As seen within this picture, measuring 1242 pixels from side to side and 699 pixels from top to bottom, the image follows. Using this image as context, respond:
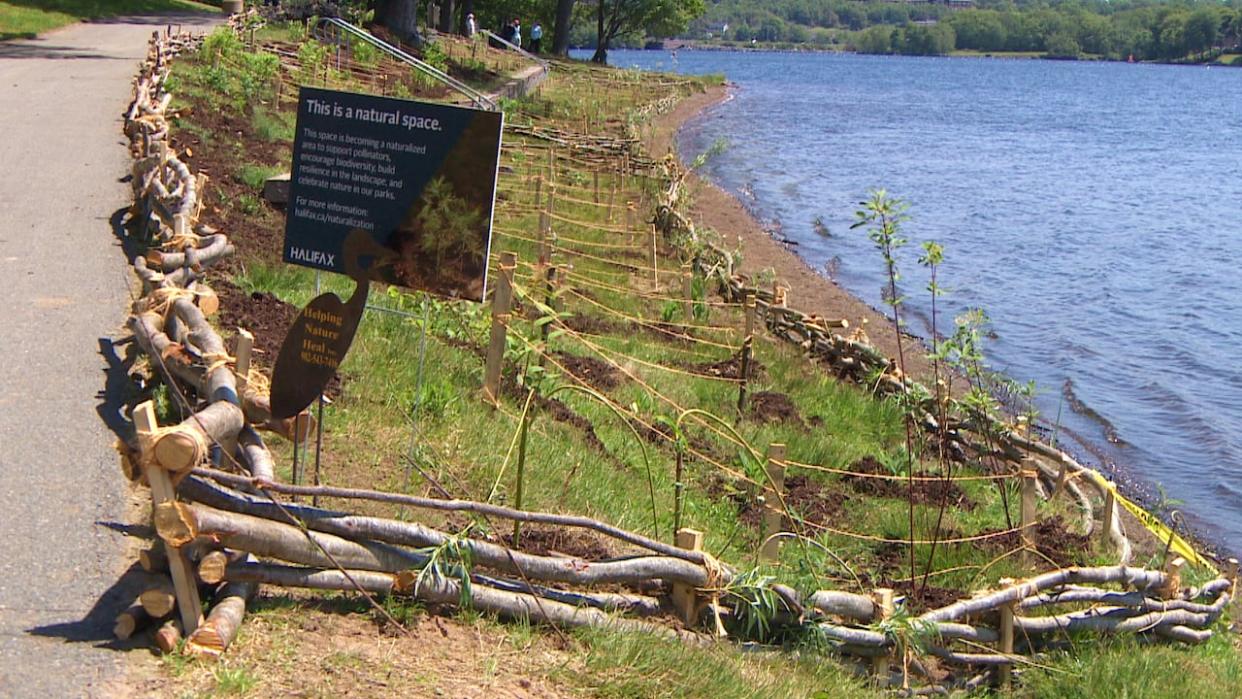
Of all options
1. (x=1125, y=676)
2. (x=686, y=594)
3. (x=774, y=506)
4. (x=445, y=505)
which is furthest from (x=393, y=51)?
(x=445, y=505)

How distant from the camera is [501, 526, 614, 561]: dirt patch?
7023 mm

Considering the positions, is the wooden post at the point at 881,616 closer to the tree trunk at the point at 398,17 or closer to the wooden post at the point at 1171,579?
the wooden post at the point at 1171,579

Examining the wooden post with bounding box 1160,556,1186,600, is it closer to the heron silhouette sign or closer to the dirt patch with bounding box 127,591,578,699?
the dirt patch with bounding box 127,591,578,699

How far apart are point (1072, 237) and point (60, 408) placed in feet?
94.9

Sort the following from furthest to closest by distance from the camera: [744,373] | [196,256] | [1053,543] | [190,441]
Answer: [744,373], [1053,543], [196,256], [190,441]

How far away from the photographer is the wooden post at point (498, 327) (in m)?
9.72

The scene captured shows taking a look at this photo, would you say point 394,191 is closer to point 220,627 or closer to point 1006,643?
point 220,627

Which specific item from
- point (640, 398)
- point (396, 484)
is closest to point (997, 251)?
point (640, 398)

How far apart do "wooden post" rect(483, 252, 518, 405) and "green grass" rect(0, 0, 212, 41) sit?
80.0ft

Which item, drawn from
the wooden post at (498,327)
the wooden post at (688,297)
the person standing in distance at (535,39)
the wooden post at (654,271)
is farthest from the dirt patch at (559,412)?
the person standing in distance at (535,39)

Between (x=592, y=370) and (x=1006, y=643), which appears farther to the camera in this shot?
(x=592, y=370)

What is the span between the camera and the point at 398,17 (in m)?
36.3

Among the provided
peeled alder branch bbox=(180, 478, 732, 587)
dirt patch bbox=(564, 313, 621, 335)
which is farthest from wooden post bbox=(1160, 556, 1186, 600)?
dirt patch bbox=(564, 313, 621, 335)

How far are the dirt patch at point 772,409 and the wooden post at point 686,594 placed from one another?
6.13m
